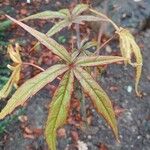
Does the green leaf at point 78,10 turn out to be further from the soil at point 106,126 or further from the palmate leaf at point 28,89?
the soil at point 106,126

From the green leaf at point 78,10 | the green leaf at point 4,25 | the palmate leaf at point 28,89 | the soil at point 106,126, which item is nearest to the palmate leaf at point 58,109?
the palmate leaf at point 28,89

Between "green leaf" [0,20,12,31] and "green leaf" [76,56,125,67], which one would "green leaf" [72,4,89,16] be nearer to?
"green leaf" [76,56,125,67]

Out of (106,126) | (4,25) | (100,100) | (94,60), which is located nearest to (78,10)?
(94,60)

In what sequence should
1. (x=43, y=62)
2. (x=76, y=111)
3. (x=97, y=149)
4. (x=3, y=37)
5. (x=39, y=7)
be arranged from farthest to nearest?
(x=39, y=7) < (x=3, y=37) < (x=43, y=62) < (x=76, y=111) < (x=97, y=149)

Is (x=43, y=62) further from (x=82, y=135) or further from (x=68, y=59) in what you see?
(x=68, y=59)

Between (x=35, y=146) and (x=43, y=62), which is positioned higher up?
(x=43, y=62)

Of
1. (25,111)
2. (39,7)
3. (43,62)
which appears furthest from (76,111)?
(39,7)

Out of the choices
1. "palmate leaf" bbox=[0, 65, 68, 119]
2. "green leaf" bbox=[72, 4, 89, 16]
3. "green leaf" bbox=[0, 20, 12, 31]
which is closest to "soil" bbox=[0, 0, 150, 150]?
"green leaf" bbox=[0, 20, 12, 31]

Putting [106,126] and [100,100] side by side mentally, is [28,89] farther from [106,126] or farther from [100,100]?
[106,126]
